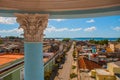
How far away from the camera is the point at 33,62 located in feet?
9.53

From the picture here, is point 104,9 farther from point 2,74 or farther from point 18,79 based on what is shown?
point 18,79

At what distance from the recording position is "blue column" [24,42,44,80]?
2895 millimetres

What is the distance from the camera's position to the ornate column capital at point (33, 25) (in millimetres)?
2893

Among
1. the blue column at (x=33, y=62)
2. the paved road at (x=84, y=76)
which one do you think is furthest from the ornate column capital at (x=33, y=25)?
the paved road at (x=84, y=76)

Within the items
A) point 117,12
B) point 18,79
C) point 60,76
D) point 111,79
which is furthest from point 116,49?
point 117,12

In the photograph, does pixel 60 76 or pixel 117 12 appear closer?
pixel 117 12

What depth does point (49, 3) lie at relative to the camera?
2568 millimetres

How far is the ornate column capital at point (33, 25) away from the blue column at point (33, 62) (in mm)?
117

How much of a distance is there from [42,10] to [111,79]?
9.56 m

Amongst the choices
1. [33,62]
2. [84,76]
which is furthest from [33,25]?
[84,76]

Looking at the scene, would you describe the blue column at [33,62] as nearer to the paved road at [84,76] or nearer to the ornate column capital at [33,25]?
the ornate column capital at [33,25]

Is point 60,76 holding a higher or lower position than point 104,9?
lower

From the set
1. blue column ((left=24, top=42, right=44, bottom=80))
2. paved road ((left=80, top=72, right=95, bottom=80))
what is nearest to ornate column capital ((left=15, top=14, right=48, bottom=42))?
blue column ((left=24, top=42, right=44, bottom=80))

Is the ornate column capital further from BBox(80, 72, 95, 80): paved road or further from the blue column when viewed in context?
BBox(80, 72, 95, 80): paved road
